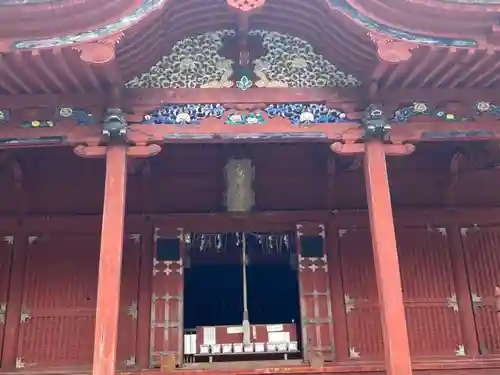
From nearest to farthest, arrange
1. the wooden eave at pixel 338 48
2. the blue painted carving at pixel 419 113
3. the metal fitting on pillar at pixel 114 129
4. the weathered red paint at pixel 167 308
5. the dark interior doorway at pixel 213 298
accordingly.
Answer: the wooden eave at pixel 338 48 → the metal fitting on pillar at pixel 114 129 → the blue painted carving at pixel 419 113 → the weathered red paint at pixel 167 308 → the dark interior doorway at pixel 213 298

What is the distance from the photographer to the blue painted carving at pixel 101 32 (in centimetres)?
671

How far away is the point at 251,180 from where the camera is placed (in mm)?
8914

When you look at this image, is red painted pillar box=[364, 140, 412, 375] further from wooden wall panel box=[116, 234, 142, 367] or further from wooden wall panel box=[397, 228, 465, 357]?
wooden wall panel box=[116, 234, 142, 367]

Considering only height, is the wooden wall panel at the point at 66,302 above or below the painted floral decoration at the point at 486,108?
below

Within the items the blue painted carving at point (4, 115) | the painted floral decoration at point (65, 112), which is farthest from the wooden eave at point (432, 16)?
the blue painted carving at point (4, 115)

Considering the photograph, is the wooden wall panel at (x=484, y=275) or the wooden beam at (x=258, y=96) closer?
the wooden beam at (x=258, y=96)

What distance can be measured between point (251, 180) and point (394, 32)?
2800 millimetres

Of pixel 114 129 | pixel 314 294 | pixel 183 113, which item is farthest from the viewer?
pixel 314 294

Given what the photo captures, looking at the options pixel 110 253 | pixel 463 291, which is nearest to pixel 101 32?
Answer: pixel 110 253

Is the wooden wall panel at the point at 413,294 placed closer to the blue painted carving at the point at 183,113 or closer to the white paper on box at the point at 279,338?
the white paper on box at the point at 279,338

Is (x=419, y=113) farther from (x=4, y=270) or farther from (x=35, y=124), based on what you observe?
(x=4, y=270)

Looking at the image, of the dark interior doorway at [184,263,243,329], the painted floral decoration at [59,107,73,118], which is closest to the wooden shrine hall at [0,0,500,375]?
the painted floral decoration at [59,107,73,118]

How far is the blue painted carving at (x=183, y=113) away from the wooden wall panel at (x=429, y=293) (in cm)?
343

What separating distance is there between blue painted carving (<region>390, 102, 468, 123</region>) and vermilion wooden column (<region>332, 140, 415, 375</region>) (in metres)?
0.37
